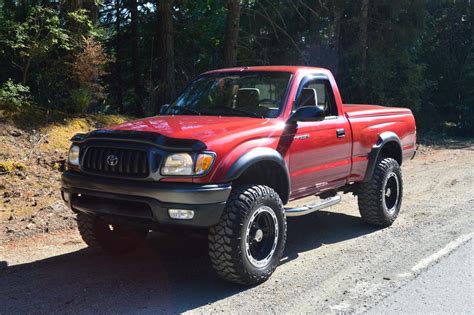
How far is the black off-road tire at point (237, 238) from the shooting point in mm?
4621

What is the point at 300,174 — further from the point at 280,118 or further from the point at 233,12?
the point at 233,12

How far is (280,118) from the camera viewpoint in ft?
18.1

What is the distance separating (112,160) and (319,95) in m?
2.87

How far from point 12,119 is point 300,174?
19.9 feet

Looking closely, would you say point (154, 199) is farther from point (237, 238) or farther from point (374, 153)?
point (374, 153)

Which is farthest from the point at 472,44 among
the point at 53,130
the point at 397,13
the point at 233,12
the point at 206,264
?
the point at 206,264

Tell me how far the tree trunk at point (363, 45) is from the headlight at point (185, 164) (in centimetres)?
1569

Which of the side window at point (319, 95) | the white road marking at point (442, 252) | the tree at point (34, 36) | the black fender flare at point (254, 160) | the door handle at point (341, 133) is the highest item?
the tree at point (34, 36)

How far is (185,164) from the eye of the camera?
14.9 ft

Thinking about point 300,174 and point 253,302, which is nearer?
point 253,302

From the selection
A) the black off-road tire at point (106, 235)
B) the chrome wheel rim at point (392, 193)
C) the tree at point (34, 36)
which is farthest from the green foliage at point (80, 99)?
the chrome wheel rim at point (392, 193)

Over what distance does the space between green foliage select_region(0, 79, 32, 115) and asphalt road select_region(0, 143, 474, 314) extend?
3.96 m

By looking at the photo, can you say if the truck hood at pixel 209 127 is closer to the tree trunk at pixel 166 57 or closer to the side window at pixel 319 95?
the side window at pixel 319 95

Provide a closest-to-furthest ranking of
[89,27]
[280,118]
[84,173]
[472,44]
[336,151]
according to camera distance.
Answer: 1. [84,173]
2. [280,118]
3. [336,151]
4. [89,27]
5. [472,44]
